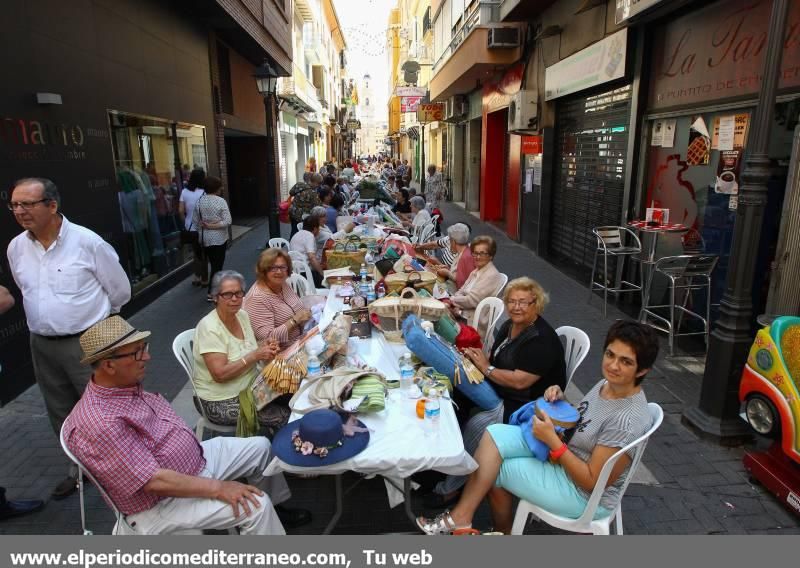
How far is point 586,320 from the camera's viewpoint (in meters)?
6.64

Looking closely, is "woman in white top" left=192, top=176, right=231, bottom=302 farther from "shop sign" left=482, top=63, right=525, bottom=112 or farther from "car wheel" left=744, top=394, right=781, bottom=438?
"shop sign" left=482, top=63, right=525, bottom=112

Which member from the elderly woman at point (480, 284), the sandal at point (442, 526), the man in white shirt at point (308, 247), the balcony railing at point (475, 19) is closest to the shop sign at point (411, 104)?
the balcony railing at point (475, 19)

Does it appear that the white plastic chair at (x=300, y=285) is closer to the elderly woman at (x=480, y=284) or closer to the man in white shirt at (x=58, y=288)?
the elderly woman at (x=480, y=284)

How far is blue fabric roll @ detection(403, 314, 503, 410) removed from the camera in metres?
3.06

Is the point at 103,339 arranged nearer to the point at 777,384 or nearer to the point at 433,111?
the point at 777,384

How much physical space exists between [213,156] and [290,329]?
857cm

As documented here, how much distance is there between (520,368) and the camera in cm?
310

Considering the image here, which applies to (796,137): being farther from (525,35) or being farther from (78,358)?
(525,35)

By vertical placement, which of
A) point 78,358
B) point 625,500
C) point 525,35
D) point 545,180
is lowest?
point 625,500

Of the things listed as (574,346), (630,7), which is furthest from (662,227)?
(574,346)

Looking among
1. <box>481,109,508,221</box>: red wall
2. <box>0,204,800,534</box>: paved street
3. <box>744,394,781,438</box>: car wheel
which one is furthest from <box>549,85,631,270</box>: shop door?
<box>481,109,508,221</box>: red wall

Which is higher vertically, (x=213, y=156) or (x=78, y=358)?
(x=213, y=156)

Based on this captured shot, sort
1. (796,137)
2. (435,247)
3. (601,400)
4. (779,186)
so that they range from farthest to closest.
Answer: (435,247) → (779,186) → (796,137) → (601,400)

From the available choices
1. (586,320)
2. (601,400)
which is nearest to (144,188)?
(586,320)
